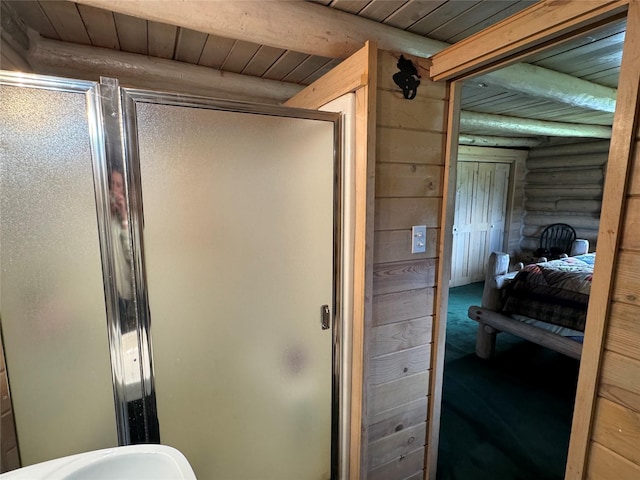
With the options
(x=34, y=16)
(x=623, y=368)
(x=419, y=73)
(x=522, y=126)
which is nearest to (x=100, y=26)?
(x=34, y=16)

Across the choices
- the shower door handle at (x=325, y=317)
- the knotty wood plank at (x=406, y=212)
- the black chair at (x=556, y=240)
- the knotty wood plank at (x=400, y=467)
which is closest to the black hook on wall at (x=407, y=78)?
the knotty wood plank at (x=406, y=212)

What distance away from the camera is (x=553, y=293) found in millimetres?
2502

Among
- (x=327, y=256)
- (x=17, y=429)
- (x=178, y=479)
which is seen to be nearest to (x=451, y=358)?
(x=327, y=256)

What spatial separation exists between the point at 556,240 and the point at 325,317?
5128mm

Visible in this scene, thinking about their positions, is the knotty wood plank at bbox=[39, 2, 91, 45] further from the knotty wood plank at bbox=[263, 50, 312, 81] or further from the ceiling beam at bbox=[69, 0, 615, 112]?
the knotty wood plank at bbox=[263, 50, 312, 81]

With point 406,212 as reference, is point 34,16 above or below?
above

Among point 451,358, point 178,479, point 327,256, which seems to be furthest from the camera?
point 451,358

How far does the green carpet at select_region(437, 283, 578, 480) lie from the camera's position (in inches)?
69.4

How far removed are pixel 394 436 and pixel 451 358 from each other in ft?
5.47

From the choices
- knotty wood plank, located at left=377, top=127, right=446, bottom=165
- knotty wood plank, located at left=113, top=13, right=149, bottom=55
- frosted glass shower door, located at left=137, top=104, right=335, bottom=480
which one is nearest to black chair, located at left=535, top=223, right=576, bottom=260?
knotty wood plank, located at left=377, top=127, right=446, bottom=165

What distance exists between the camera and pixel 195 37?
144 centimetres

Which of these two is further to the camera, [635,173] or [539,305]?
[539,305]

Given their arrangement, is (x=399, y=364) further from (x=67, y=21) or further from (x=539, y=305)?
(x=67, y=21)

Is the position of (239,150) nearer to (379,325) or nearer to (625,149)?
(379,325)
